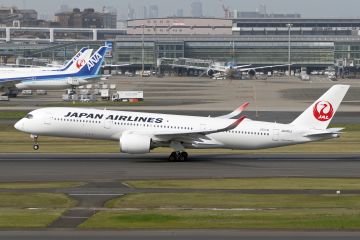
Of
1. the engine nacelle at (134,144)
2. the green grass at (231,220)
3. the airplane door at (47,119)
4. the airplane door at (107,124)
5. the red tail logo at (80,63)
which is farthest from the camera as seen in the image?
the red tail logo at (80,63)

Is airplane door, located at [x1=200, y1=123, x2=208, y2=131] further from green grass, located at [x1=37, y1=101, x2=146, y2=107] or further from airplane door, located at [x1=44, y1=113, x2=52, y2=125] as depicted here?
green grass, located at [x1=37, y1=101, x2=146, y2=107]

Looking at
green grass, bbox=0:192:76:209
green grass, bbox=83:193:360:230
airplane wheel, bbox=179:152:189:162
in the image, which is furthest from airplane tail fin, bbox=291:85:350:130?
green grass, bbox=0:192:76:209

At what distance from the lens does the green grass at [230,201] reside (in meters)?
43.7

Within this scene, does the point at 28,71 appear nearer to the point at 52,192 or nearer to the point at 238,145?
the point at 238,145

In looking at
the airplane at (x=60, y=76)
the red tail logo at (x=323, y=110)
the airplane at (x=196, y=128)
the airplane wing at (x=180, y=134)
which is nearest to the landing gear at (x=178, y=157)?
the airplane at (x=196, y=128)

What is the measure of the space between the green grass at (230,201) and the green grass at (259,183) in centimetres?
305

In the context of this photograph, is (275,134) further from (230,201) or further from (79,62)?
(79,62)

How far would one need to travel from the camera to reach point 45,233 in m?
35.9

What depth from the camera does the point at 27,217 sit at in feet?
130

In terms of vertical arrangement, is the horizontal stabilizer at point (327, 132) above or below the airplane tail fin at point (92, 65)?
below

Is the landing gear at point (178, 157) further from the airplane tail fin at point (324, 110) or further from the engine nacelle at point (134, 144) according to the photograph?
the airplane tail fin at point (324, 110)

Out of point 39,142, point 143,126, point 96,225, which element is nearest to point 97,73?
point 39,142

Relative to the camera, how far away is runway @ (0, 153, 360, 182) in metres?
55.0

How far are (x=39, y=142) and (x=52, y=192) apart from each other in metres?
30.1
